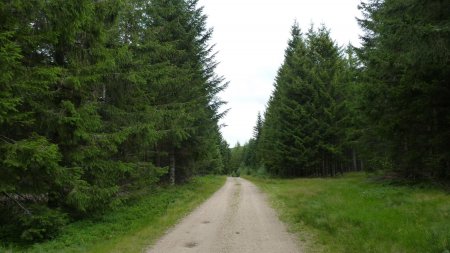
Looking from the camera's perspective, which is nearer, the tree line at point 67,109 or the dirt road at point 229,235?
the dirt road at point 229,235

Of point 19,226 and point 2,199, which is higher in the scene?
point 2,199

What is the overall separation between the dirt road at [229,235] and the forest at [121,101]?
288 centimetres

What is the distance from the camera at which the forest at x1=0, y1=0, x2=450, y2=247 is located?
9070 mm

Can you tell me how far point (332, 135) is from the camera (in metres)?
32.4

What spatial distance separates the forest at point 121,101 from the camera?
907cm

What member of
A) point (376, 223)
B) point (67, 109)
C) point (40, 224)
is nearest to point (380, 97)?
point (376, 223)

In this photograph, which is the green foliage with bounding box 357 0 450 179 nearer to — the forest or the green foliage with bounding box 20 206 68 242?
the forest

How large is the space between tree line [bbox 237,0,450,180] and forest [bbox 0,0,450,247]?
0.25 ft

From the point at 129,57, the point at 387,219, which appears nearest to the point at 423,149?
the point at 387,219

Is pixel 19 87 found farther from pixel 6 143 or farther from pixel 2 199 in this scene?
pixel 2 199

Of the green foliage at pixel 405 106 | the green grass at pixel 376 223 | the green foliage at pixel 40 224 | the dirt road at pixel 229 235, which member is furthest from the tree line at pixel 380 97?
the green foliage at pixel 40 224

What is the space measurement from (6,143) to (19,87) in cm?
146

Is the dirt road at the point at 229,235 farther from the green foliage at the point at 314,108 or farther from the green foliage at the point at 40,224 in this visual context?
the green foliage at the point at 314,108

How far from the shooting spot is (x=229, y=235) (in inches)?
372
